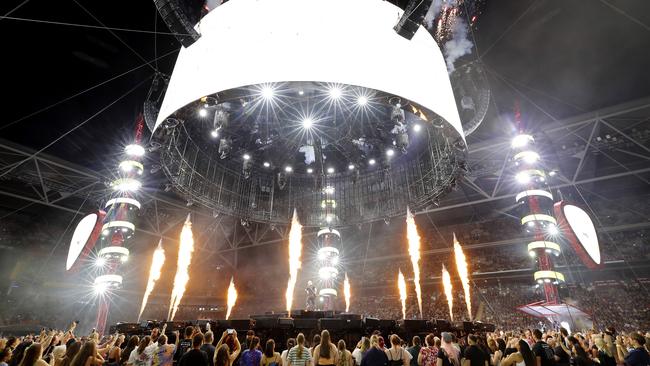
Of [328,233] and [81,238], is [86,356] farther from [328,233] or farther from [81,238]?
[328,233]

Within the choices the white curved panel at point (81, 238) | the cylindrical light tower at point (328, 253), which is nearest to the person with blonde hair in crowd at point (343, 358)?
the cylindrical light tower at point (328, 253)

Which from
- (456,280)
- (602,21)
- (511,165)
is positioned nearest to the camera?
(602,21)

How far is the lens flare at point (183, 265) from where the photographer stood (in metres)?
22.4

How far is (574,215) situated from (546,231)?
316 centimetres

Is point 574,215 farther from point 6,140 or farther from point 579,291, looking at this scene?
point 6,140

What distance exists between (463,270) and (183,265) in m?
20.5

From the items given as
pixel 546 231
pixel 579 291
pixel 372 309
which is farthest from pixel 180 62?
pixel 579 291

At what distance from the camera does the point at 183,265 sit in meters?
23.2

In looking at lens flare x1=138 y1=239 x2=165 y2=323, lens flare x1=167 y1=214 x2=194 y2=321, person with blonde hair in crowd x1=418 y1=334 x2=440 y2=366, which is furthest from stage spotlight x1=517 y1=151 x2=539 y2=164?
lens flare x1=138 y1=239 x2=165 y2=323

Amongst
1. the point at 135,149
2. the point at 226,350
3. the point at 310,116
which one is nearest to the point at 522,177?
the point at 310,116

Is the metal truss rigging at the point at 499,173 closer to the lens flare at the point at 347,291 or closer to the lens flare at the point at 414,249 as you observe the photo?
the lens flare at the point at 414,249

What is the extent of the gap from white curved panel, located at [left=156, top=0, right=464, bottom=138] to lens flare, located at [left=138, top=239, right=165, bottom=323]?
21331 millimetres

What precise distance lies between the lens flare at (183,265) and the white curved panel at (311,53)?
2068cm

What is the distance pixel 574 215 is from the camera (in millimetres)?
13875
